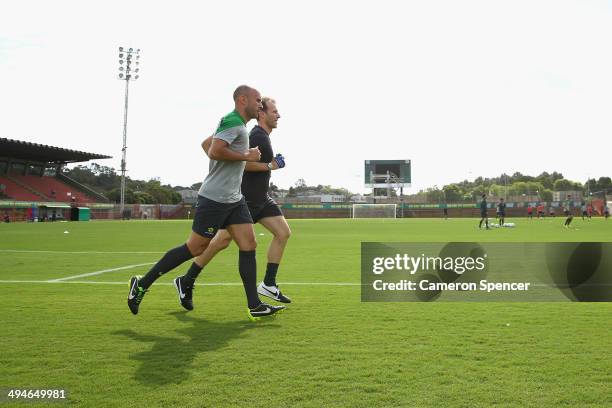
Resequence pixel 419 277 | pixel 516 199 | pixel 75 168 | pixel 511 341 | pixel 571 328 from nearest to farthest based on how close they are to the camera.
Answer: pixel 511 341 → pixel 571 328 → pixel 419 277 → pixel 516 199 → pixel 75 168

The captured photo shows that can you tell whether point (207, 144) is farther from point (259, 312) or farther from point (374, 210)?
point (374, 210)

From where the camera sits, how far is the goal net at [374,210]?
235 feet

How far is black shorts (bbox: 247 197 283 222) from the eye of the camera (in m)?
5.93

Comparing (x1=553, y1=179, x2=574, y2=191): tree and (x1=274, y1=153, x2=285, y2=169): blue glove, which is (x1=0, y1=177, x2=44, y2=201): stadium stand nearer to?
(x1=274, y1=153, x2=285, y2=169): blue glove

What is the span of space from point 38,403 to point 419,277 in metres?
5.89

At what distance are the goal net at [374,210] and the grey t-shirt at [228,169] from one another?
65486 mm

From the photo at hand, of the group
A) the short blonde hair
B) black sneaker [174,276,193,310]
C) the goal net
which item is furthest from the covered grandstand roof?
black sneaker [174,276,193,310]

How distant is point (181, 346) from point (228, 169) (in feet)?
6.00

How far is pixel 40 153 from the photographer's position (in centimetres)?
6059

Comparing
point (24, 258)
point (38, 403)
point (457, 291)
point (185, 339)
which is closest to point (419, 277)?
point (457, 291)

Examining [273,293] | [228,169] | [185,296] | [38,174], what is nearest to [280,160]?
[228,169]

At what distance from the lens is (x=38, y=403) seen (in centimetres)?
267

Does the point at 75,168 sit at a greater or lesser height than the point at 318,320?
greater

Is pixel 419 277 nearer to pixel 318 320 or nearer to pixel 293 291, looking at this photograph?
pixel 293 291
